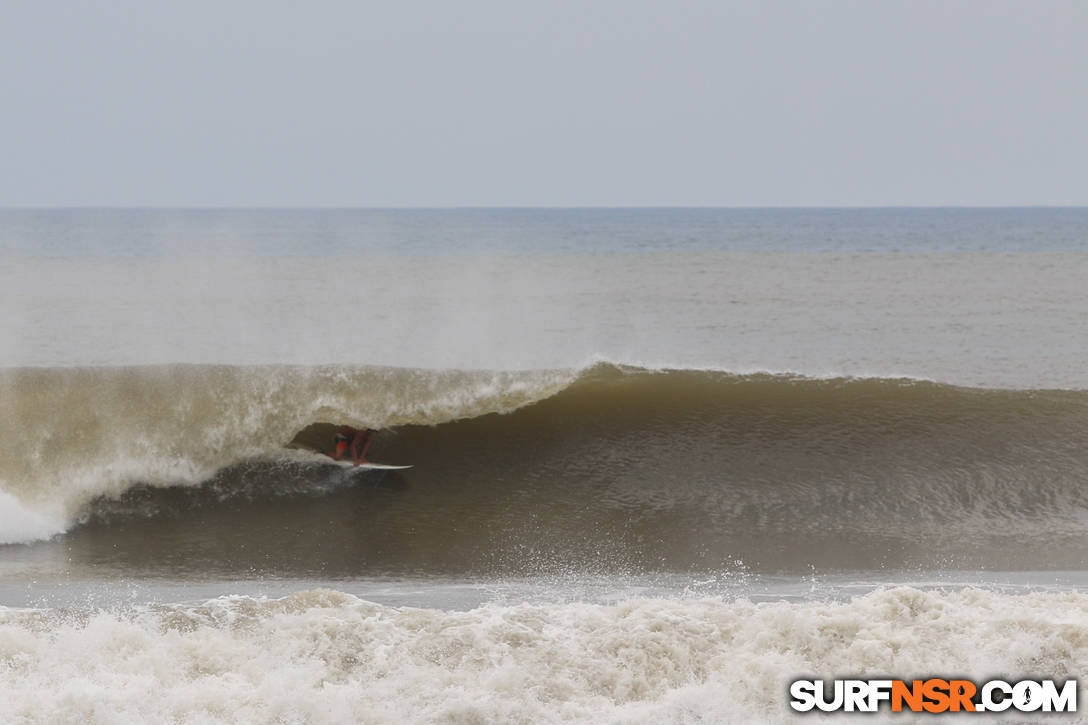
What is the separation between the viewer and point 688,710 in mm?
4789

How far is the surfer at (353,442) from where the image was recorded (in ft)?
30.7

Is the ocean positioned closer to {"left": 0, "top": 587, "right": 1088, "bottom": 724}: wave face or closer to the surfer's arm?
{"left": 0, "top": 587, "right": 1088, "bottom": 724}: wave face

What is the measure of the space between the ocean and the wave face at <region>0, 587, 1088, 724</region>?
0.02 metres

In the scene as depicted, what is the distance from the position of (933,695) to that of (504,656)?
2310mm

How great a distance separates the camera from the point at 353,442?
9547mm

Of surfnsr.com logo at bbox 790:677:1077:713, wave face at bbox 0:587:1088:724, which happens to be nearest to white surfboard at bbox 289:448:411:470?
wave face at bbox 0:587:1088:724

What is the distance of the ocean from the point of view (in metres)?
5.04

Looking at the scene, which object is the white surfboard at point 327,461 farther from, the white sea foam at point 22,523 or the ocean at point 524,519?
the white sea foam at point 22,523

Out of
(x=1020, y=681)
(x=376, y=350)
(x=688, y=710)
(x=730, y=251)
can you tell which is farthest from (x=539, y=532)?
(x=730, y=251)

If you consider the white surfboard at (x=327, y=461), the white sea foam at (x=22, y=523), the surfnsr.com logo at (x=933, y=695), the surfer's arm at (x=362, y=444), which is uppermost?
the surfer's arm at (x=362, y=444)

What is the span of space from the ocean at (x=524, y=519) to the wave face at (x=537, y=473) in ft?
0.12

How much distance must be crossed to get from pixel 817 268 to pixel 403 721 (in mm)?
32272

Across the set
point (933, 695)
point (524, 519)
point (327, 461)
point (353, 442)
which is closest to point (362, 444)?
point (353, 442)

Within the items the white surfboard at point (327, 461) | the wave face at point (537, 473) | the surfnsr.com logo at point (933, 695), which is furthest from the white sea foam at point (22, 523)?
the surfnsr.com logo at point (933, 695)
